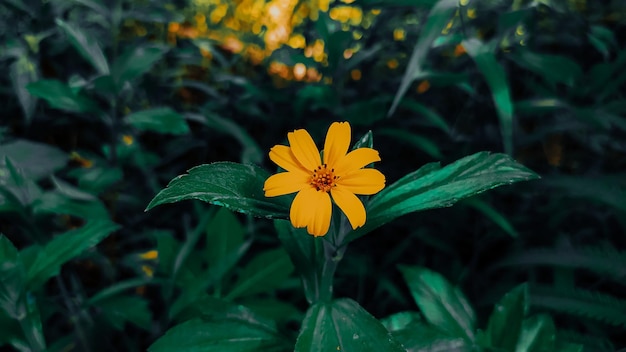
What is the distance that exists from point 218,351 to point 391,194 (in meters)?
0.27

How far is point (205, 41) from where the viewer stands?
134 centimetres

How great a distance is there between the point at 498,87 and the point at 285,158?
46cm

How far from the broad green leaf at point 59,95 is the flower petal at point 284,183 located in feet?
2.09

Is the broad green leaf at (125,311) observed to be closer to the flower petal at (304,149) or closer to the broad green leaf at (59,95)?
the broad green leaf at (59,95)

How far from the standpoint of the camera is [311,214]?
439 millimetres

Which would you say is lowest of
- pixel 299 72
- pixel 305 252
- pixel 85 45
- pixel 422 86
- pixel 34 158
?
pixel 305 252

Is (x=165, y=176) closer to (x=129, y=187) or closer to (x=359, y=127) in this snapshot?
(x=129, y=187)

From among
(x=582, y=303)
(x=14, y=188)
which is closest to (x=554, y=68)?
(x=582, y=303)

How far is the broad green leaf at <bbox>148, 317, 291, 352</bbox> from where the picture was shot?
55cm

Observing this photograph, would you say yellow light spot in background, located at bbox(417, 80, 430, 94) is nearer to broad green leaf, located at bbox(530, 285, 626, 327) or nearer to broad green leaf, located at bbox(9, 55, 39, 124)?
broad green leaf, located at bbox(530, 285, 626, 327)

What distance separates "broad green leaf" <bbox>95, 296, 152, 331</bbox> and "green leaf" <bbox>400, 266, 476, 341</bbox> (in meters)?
0.45

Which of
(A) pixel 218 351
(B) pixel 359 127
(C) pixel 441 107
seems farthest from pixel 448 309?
(C) pixel 441 107

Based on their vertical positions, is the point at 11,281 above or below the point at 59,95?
below

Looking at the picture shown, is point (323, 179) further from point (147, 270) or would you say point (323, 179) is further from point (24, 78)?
point (24, 78)
